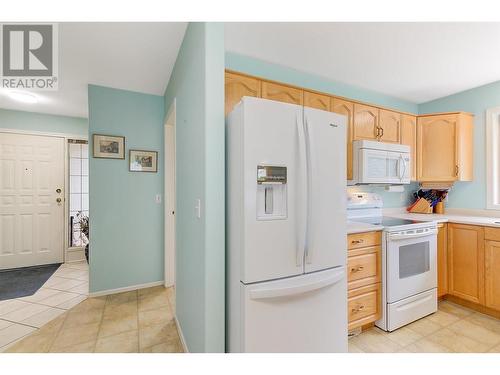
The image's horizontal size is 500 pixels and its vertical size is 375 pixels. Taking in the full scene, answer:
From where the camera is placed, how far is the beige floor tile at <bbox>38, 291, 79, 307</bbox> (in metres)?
2.70

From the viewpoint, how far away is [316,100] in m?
2.36

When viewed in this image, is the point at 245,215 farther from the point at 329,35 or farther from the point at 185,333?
the point at 329,35

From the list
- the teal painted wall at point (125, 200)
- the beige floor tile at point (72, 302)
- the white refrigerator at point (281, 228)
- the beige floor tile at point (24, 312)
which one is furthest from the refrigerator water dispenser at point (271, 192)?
the beige floor tile at point (24, 312)

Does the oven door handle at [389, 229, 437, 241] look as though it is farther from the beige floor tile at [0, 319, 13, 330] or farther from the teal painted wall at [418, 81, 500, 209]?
the beige floor tile at [0, 319, 13, 330]

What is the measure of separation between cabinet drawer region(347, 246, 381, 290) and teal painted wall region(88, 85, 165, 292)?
2.33m

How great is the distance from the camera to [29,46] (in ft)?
6.49

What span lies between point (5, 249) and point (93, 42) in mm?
3722

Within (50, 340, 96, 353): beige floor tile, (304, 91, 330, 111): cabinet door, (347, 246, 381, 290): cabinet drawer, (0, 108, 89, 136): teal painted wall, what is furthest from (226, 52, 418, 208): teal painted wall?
(0, 108, 89, 136): teal painted wall

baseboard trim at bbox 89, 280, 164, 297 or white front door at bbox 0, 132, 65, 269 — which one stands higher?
white front door at bbox 0, 132, 65, 269

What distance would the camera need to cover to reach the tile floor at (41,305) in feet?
7.17
